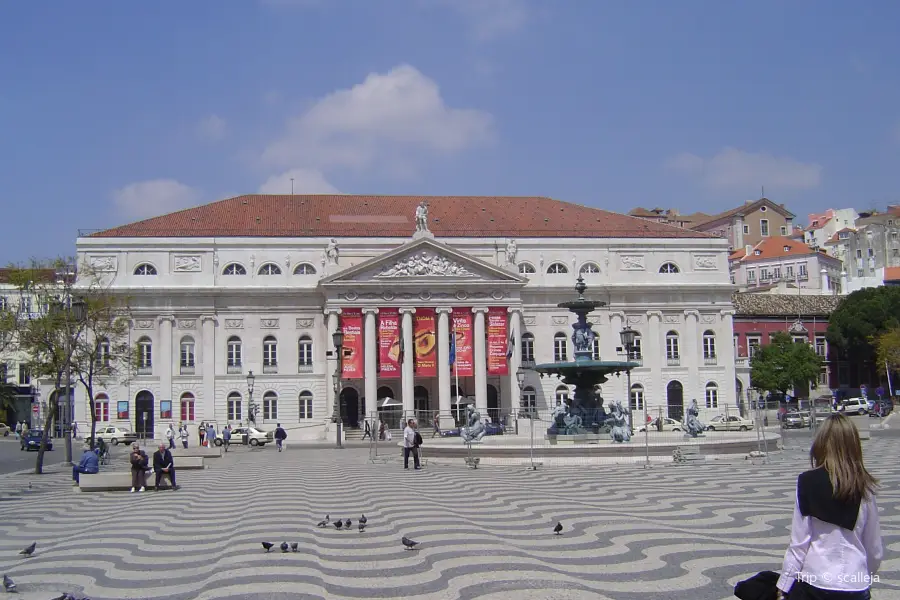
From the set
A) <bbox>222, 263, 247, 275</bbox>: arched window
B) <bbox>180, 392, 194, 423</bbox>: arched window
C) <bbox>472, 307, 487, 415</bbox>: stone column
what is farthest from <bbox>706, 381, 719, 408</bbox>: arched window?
<bbox>180, 392, 194, 423</bbox>: arched window

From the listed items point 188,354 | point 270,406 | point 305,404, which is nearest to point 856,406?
point 305,404

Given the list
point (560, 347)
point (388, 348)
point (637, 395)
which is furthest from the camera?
point (637, 395)

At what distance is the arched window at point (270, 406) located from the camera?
195 feet

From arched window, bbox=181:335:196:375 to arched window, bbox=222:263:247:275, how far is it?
477 cm

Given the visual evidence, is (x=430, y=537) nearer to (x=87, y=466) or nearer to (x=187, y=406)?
(x=87, y=466)

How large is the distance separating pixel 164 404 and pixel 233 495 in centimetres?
4029

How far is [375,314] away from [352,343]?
238cm

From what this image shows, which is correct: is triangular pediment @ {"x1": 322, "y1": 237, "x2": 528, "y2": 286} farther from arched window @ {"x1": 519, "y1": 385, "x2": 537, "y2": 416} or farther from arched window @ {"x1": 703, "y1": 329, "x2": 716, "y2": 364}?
arched window @ {"x1": 703, "y1": 329, "x2": 716, "y2": 364}

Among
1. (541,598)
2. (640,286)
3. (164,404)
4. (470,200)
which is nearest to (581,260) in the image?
(640,286)

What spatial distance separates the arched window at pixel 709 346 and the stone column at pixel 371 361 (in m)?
22.7

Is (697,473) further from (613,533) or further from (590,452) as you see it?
(613,533)

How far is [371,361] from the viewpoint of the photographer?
58125 mm

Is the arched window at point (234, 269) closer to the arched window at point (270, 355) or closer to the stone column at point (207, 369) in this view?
the stone column at point (207, 369)

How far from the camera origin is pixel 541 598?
28.5ft
